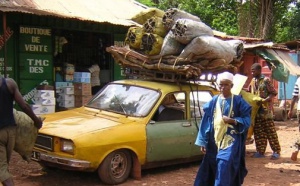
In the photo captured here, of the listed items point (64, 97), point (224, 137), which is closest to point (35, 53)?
point (64, 97)

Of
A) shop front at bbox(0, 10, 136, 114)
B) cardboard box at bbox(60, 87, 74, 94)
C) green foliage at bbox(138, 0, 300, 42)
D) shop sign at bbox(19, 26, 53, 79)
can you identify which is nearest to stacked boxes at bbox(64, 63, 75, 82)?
shop front at bbox(0, 10, 136, 114)

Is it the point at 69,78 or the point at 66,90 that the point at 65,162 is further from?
the point at 69,78

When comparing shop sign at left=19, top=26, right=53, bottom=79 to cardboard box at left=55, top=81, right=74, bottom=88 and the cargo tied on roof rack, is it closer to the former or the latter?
cardboard box at left=55, top=81, right=74, bottom=88

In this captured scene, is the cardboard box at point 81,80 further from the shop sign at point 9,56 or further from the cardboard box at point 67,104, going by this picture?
the shop sign at point 9,56

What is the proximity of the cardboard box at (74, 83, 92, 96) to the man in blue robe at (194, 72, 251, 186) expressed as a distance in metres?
6.75

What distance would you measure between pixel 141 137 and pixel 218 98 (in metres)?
1.53

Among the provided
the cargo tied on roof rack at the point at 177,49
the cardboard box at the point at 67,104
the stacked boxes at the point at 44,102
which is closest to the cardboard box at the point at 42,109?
the stacked boxes at the point at 44,102

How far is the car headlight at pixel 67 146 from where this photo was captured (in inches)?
205

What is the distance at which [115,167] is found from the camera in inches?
221

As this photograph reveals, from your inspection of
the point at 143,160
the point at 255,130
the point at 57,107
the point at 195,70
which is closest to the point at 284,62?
the point at 255,130

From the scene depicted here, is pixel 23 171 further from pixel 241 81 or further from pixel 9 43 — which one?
pixel 9 43

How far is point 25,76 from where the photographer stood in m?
10.3

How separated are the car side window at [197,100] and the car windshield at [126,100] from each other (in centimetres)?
74

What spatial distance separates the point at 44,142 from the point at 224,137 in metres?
2.41
